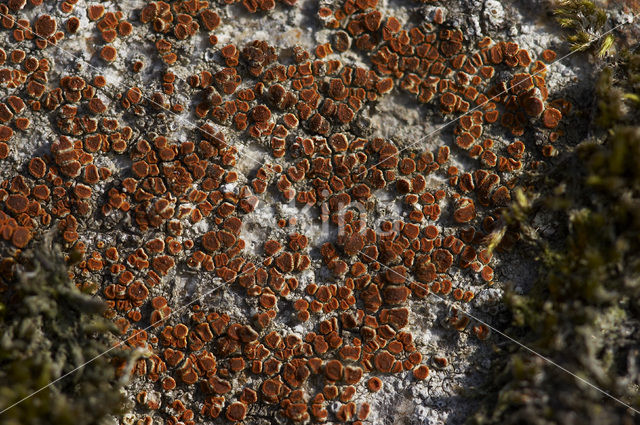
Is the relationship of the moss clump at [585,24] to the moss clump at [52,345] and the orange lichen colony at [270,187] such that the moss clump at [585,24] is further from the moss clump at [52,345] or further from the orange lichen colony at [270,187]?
the moss clump at [52,345]

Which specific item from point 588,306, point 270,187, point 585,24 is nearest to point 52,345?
point 270,187

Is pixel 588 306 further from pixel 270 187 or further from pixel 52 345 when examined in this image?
pixel 52 345

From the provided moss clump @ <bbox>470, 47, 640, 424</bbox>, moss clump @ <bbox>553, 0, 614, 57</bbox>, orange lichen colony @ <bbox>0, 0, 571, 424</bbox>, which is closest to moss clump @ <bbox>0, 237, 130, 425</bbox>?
orange lichen colony @ <bbox>0, 0, 571, 424</bbox>

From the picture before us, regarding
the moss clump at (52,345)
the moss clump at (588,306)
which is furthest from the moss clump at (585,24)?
the moss clump at (52,345)

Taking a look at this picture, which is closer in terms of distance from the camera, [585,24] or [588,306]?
[588,306]

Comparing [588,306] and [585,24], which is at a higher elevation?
[585,24]

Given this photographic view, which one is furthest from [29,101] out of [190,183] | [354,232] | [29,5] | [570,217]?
[570,217]

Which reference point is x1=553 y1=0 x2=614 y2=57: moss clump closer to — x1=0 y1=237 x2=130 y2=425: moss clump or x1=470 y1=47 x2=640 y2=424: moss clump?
x1=470 y1=47 x2=640 y2=424: moss clump
